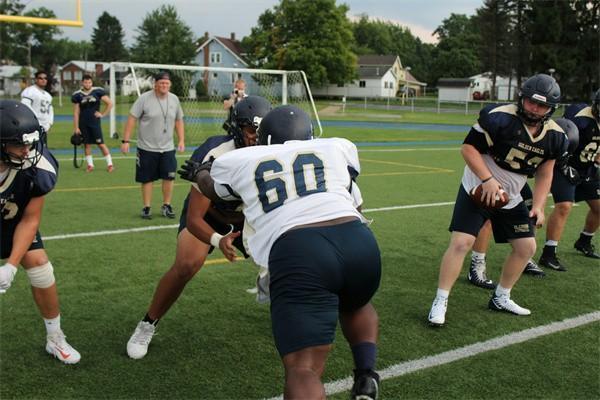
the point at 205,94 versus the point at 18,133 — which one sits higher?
the point at 205,94


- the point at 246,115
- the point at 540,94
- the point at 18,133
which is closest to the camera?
the point at 18,133

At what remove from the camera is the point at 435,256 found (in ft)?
22.6

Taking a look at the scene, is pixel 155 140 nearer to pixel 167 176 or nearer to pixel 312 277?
pixel 167 176

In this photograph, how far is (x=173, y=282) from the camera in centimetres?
404

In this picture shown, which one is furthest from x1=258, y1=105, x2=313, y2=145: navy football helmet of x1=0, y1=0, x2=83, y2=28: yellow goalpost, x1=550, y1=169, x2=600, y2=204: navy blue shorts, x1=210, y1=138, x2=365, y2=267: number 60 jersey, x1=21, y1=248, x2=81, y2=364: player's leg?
x1=0, y1=0, x2=83, y2=28: yellow goalpost

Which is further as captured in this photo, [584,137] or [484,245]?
[584,137]

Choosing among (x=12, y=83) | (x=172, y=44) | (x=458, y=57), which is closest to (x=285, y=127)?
(x=12, y=83)

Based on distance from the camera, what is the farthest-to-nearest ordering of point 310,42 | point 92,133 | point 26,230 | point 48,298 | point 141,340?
point 310,42, point 92,133, point 141,340, point 48,298, point 26,230

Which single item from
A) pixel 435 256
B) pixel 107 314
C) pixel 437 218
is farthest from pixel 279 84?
pixel 107 314

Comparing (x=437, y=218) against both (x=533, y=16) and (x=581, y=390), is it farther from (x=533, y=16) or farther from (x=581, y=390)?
(x=533, y=16)

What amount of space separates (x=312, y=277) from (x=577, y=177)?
506 cm

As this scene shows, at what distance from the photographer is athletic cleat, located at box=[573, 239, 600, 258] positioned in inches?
283

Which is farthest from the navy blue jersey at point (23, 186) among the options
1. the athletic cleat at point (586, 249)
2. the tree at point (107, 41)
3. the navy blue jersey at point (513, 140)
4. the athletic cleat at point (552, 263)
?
the tree at point (107, 41)

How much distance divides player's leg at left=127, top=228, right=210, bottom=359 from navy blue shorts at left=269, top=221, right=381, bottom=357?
1.41 m
